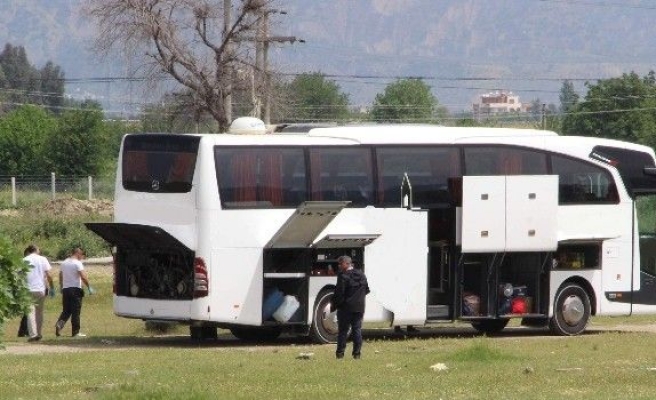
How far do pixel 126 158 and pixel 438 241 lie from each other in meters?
5.52

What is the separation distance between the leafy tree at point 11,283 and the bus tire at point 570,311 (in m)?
11.9

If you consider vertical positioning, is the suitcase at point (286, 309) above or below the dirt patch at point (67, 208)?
below

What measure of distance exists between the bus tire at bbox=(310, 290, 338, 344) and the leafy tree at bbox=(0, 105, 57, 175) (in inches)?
2901

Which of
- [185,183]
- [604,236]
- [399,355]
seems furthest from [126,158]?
[604,236]

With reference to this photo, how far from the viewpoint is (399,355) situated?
77.8 ft

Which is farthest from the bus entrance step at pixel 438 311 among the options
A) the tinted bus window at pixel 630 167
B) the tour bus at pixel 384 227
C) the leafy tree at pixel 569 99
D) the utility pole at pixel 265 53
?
the leafy tree at pixel 569 99

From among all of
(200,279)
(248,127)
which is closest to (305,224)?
(200,279)

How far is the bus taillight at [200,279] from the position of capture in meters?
26.0

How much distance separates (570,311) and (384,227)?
416cm

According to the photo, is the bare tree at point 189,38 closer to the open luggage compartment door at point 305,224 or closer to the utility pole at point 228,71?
the utility pole at point 228,71

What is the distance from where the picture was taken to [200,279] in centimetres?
2600

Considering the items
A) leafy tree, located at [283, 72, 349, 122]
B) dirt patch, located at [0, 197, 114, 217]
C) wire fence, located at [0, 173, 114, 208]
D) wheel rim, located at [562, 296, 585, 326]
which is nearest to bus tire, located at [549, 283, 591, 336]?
wheel rim, located at [562, 296, 585, 326]

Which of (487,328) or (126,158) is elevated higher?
(126,158)

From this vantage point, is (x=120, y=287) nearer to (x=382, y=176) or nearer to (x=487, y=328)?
(x=382, y=176)
